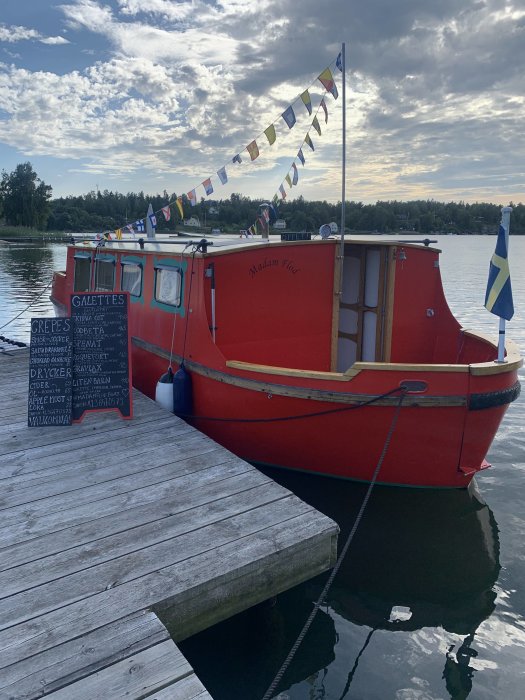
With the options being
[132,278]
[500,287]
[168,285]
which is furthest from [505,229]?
[132,278]

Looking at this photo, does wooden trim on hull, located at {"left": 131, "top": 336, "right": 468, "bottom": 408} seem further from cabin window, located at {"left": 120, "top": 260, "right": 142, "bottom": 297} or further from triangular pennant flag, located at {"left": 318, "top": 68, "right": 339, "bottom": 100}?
triangular pennant flag, located at {"left": 318, "top": 68, "right": 339, "bottom": 100}

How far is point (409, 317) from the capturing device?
295 inches

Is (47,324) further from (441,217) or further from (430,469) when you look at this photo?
(441,217)

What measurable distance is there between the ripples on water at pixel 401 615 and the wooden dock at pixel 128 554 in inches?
29.5

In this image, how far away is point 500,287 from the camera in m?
5.27

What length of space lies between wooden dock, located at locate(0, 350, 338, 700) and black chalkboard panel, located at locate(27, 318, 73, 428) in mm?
409

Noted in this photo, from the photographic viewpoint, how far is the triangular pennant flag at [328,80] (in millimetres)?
6719

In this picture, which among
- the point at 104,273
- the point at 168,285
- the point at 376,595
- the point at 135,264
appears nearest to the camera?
the point at 376,595

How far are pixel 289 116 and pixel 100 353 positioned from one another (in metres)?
4.29

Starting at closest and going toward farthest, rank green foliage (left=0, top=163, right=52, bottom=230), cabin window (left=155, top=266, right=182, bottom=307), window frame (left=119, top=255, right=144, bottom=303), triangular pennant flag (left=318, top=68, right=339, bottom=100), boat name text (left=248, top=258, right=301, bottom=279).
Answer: triangular pennant flag (left=318, top=68, right=339, bottom=100) → boat name text (left=248, top=258, right=301, bottom=279) → cabin window (left=155, top=266, right=182, bottom=307) → window frame (left=119, top=255, right=144, bottom=303) → green foliage (left=0, top=163, right=52, bottom=230)

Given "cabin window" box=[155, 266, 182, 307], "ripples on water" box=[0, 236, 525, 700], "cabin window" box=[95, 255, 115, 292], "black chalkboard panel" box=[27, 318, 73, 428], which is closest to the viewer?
"ripples on water" box=[0, 236, 525, 700]

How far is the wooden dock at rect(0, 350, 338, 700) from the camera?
285 cm

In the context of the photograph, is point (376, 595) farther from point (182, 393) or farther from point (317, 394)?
point (182, 393)

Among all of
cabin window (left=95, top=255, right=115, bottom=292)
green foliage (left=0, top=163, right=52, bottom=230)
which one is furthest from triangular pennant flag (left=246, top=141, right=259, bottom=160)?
green foliage (left=0, top=163, right=52, bottom=230)
